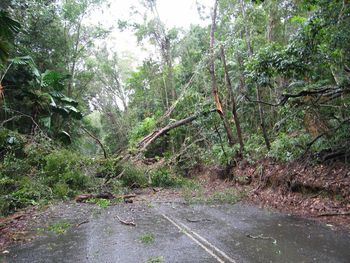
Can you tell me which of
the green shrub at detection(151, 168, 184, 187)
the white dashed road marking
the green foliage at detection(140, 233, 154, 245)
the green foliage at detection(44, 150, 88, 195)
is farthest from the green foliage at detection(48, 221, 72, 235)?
the green shrub at detection(151, 168, 184, 187)

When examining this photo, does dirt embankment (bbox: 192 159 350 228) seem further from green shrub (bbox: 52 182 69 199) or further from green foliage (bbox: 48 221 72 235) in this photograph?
green shrub (bbox: 52 182 69 199)

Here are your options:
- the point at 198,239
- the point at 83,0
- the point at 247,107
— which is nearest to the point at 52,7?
the point at 83,0

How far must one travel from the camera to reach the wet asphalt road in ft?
18.5

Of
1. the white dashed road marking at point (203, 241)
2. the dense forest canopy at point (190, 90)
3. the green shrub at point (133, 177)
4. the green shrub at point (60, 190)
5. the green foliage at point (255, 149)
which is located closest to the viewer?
the white dashed road marking at point (203, 241)

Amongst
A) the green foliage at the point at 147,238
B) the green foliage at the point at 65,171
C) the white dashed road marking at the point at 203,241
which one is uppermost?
the green foliage at the point at 65,171

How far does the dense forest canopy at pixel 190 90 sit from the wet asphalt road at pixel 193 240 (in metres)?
3.13

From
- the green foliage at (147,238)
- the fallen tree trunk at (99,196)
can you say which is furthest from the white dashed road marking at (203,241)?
the fallen tree trunk at (99,196)

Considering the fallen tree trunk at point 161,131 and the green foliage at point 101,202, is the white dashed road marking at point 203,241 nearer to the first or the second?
the green foliage at point 101,202

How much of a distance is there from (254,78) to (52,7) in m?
15.5

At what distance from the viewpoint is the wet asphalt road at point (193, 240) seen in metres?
5.65

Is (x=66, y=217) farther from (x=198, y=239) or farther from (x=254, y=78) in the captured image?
(x=254, y=78)

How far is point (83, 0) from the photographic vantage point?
24.5 metres

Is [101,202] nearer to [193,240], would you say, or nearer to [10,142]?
[10,142]

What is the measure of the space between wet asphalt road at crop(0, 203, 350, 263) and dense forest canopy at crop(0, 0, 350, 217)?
3127 millimetres
